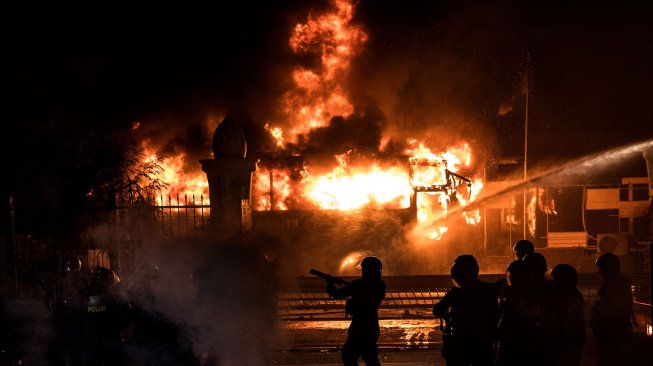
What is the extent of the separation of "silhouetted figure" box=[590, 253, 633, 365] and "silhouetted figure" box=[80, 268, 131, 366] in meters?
5.02

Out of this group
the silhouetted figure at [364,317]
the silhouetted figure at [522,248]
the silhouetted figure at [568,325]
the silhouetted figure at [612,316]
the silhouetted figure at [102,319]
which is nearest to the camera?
the silhouetted figure at [568,325]

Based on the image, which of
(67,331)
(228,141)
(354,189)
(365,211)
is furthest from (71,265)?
(354,189)

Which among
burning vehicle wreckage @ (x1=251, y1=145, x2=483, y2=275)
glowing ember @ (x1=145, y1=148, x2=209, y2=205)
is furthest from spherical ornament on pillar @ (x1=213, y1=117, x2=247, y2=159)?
glowing ember @ (x1=145, y1=148, x2=209, y2=205)

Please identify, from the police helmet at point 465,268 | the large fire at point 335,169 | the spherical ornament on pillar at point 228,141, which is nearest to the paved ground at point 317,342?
the police helmet at point 465,268

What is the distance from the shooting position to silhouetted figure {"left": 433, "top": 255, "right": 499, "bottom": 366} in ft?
23.2

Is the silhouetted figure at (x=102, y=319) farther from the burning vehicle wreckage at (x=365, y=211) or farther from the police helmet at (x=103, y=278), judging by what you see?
the burning vehicle wreckage at (x=365, y=211)

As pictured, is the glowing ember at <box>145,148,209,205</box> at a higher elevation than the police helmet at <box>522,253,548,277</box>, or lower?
higher

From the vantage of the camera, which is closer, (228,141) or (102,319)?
(102,319)

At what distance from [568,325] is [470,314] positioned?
3.01 ft

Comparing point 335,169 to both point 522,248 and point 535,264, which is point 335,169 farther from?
point 535,264

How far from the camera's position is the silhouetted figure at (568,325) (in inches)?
269

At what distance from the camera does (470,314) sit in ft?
23.1

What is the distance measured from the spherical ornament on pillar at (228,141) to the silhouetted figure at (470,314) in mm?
5797

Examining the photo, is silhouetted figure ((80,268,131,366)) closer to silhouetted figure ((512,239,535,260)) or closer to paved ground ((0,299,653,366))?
paved ground ((0,299,653,366))
